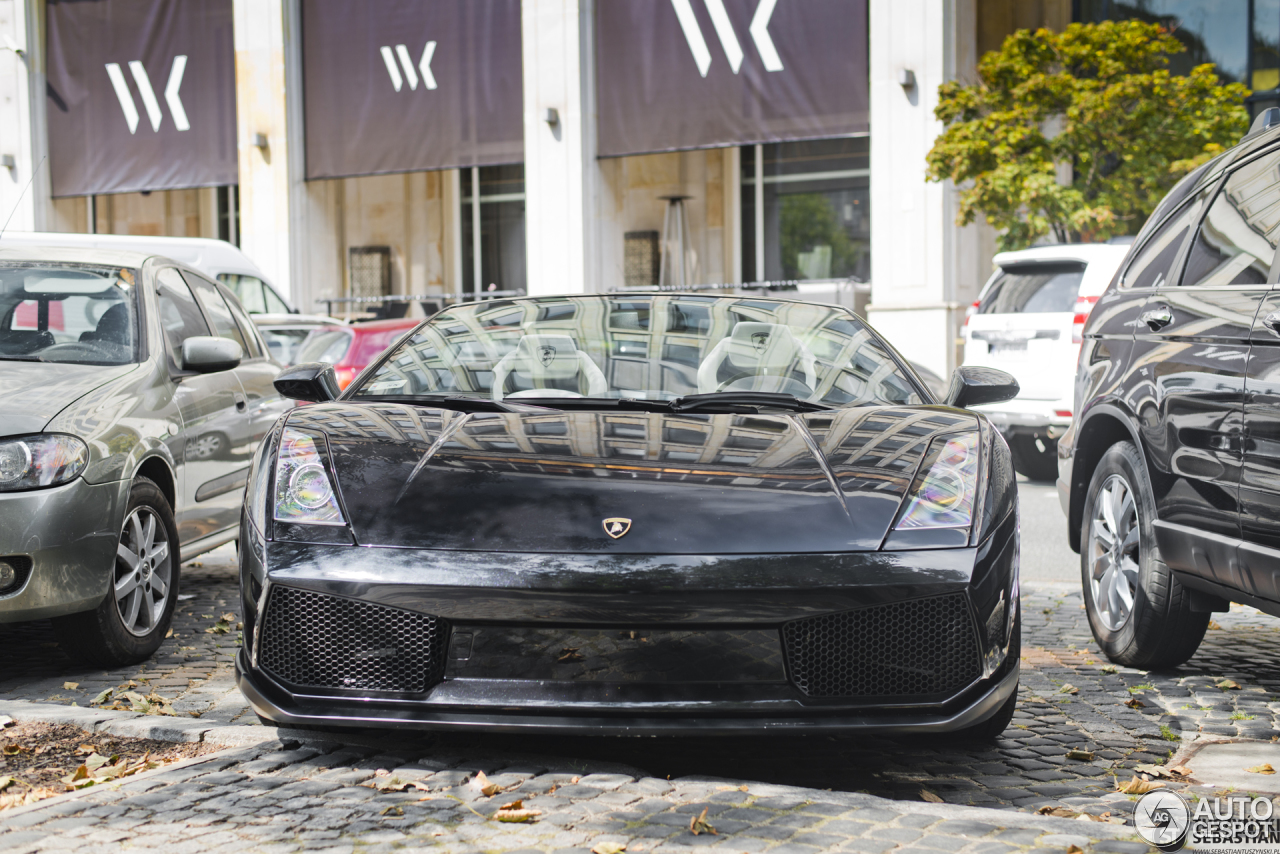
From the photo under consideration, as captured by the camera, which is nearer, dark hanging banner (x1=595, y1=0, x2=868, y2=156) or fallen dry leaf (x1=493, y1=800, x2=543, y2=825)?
fallen dry leaf (x1=493, y1=800, x2=543, y2=825)

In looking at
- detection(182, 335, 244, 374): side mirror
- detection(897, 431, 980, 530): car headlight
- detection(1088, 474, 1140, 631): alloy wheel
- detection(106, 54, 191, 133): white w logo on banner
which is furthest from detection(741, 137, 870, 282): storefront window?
detection(897, 431, 980, 530): car headlight

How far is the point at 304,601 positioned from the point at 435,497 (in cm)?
42

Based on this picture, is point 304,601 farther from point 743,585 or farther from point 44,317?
point 44,317

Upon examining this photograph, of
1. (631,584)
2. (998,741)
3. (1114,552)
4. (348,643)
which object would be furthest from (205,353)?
(1114,552)

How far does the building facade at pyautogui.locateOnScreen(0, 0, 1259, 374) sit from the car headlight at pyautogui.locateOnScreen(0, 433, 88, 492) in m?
15.0

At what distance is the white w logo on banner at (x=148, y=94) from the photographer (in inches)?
971

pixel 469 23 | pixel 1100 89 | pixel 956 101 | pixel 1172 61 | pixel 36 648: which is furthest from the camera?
pixel 469 23

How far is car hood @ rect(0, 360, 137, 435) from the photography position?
438cm

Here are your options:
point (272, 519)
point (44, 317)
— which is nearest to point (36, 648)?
point (44, 317)

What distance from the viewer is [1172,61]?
19.2m

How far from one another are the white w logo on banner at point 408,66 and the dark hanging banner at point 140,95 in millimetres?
3349

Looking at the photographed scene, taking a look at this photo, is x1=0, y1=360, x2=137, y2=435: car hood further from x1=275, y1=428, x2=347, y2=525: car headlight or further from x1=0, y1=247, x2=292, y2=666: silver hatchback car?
x1=275, y1=428, x2=347, y2=525: car headlight

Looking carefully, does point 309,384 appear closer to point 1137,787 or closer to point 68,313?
point 68,313

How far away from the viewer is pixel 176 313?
5.95 m
